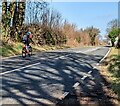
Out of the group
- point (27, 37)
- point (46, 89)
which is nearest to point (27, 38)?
point (27, 37)

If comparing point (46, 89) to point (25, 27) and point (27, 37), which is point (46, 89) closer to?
point (27, 37)

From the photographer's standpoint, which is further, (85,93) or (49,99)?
(85,93)

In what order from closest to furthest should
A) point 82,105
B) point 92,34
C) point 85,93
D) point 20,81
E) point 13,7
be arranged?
point 82,105 → point 85,93 → point 20,81 → point 13,7 → point 92,34

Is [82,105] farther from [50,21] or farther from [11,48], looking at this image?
[50,21]

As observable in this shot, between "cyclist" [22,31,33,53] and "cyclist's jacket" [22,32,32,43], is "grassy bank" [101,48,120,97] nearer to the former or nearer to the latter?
"cyclist's jacket" [22,32,32,43]

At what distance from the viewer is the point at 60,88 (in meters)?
11.2

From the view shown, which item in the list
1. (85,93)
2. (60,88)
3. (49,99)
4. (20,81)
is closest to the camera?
(49,99)

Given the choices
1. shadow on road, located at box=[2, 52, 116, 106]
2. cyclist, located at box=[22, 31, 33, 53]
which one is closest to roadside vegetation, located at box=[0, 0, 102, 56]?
cyclist, located at box=[22, 31, 33, 53]

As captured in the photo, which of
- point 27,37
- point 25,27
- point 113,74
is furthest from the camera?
point 25,27

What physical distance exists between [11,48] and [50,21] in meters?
29.3

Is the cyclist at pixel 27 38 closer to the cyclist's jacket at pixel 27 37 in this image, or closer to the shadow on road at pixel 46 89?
the cyclist's jacket at pixel 27 37

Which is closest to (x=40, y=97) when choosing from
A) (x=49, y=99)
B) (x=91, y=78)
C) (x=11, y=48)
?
(x=49, y=99)

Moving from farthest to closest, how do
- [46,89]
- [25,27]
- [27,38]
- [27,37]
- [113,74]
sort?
1. [25,27]
2. [27,38]
3. [27,37]
4. [113,74]
5. [46,89]

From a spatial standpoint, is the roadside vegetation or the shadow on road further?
the roadside vegetation
